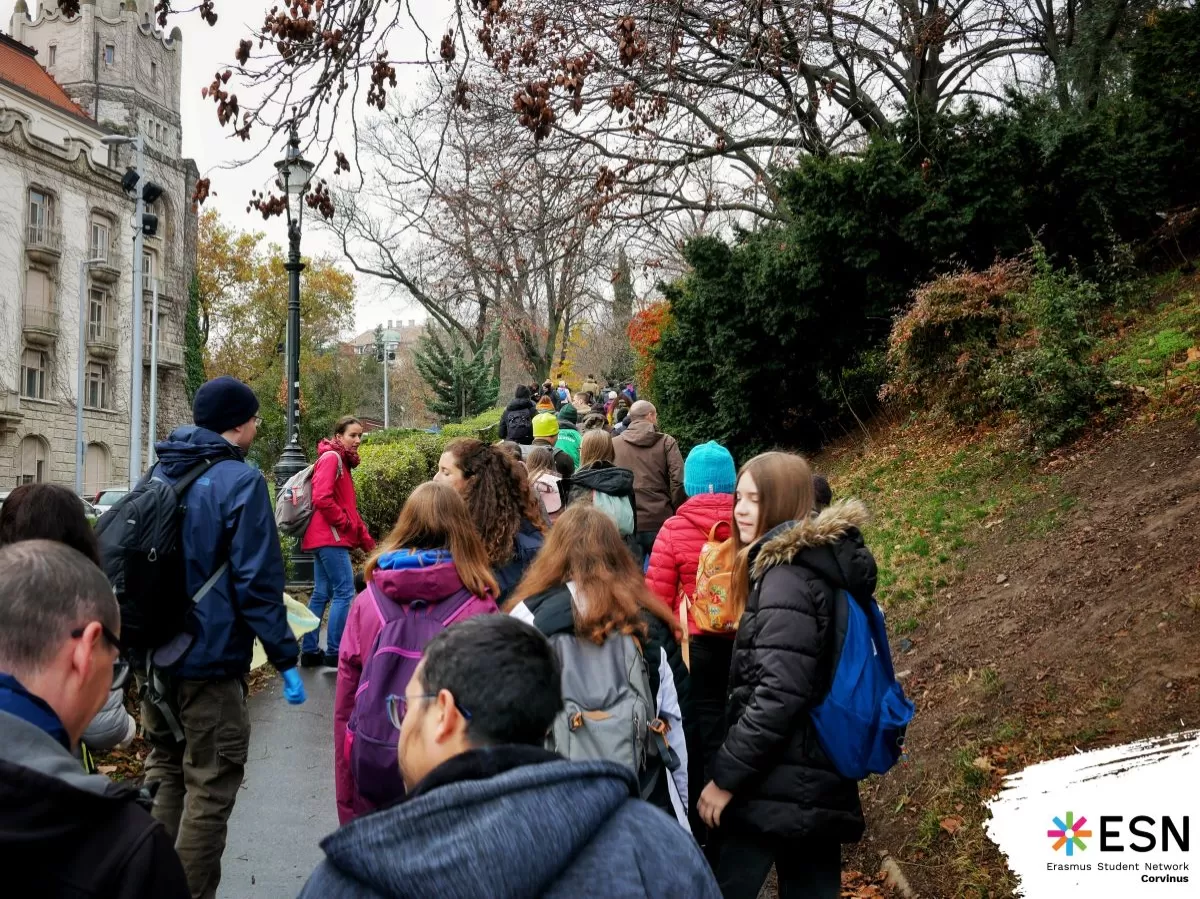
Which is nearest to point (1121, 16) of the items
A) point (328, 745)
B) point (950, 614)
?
point (950, 614)

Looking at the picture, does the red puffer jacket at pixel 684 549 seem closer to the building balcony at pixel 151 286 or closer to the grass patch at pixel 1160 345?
the grass patch at pixel 1160 345

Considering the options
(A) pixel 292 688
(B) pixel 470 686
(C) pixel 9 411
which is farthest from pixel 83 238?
(B) pixel 470 686

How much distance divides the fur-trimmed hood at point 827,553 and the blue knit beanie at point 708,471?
2086 mm

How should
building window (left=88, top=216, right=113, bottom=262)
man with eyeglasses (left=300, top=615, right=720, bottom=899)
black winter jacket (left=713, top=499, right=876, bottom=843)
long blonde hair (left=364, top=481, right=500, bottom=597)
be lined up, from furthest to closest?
building window (left=88, top=216, right=113, bottom=262)
long blonde hair (left=364, top=481, right=500, bottom=597)
black winter jacket (left=713, top=499, right=876, bottom=843)
man with eyeglasses (left=300, top=615, right=720, bottom=899)

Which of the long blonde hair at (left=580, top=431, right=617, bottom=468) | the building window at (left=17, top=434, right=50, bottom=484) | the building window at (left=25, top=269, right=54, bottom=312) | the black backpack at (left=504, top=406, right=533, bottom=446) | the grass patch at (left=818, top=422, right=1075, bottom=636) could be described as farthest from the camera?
the building window at (left=25, top=269, right=54, bottom=312)

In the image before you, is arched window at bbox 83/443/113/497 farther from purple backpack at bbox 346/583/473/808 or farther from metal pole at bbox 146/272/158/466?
purple backpack at bbox 346/583/473/808

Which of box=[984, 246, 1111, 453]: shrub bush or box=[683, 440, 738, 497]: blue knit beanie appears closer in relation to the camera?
box=[683, 440, 738, 497]: blue knit beanie

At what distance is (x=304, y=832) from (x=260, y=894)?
790 millimetres

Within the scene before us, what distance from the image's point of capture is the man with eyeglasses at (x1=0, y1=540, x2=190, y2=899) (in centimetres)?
147

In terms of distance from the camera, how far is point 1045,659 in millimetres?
5719

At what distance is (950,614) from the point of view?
Result: 732 centimetres

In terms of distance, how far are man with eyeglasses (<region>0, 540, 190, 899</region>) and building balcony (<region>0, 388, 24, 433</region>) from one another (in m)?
48.5

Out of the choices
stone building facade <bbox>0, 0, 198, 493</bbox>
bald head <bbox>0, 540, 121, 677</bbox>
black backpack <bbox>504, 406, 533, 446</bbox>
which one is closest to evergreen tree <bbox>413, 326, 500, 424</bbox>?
stone building facade <bbox>0, 0, 198, 493</bbox>

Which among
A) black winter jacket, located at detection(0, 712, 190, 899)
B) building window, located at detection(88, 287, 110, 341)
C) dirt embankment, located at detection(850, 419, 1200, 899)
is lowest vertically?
dirt embankment, located at detection(850, 419, 1200, 899)
